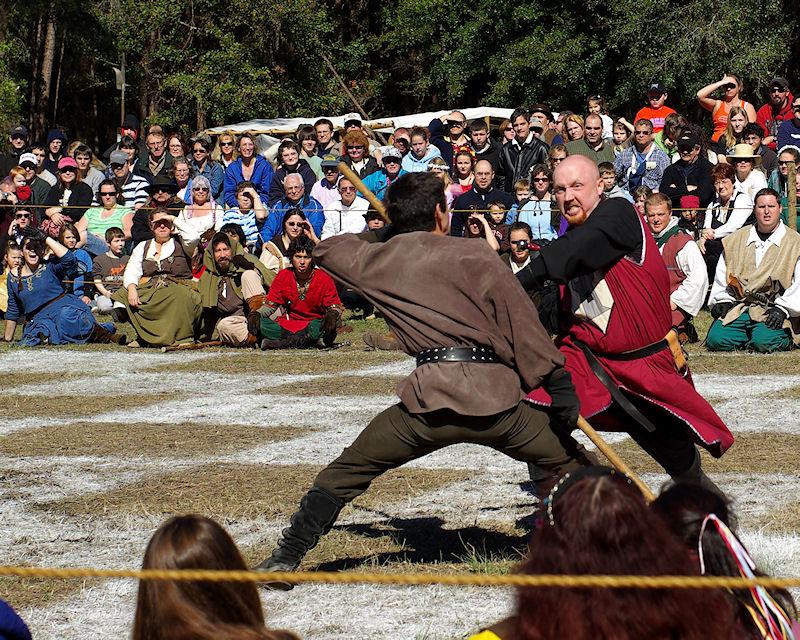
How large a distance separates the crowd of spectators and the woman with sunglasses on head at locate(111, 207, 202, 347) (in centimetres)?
1

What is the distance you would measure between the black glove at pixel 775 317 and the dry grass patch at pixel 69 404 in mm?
5027

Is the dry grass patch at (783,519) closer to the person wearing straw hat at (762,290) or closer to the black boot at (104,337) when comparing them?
the person wearing straw hat at (762,290)

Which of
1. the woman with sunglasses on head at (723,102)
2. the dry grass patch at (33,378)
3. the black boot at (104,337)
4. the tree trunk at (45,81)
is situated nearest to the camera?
the dry grass patch at (33,378)

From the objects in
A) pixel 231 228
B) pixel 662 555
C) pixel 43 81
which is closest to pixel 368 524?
→ pixel 662 555

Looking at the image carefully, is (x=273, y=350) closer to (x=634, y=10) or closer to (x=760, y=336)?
(x=760, y=336)

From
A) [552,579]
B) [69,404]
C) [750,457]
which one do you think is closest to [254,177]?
[69,404]

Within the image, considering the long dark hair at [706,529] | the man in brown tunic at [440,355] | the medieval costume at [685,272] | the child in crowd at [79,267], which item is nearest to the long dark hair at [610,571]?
the long dark hair at [706,529]

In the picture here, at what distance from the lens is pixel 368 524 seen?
228 inches

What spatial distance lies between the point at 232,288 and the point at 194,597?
1034 centimetres

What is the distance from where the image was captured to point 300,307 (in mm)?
12195

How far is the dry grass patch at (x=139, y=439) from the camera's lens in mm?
7621

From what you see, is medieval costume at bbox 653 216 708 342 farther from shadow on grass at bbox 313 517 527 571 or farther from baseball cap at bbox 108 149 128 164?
baseball cap at bbox 108 149 128 164

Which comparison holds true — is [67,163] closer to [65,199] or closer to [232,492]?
[65,199]

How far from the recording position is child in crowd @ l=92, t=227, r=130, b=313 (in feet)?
47.0
